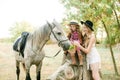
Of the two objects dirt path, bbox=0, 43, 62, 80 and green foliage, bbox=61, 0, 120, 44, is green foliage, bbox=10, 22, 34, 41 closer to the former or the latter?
dirt path, bbox=0, 43, 62, 80

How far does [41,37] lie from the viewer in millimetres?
7355

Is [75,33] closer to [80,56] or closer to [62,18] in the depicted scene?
[80,56]

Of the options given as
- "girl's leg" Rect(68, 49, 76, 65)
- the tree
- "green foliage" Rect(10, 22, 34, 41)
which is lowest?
"girl's leg" Rect(68, 49, 76, 65)

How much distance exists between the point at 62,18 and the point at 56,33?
16.5 ft

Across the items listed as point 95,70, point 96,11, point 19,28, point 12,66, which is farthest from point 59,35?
point 19,28

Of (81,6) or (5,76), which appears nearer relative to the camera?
(81,6)

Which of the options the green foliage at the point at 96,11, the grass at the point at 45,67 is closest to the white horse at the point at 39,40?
the green foliage at the point at 96,11

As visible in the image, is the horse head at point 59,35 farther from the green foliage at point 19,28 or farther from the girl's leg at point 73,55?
the green foliage at point 19,28

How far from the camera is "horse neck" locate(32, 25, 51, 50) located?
7.05 meters

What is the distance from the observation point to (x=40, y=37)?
24.2ft

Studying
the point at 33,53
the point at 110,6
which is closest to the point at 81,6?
the point at 110,6

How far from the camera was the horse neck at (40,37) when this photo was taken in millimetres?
7052

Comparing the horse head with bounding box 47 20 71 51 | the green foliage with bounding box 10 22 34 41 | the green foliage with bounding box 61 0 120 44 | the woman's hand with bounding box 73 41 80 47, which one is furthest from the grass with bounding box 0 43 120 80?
the woman's hand with bounding box 73 41 80 47

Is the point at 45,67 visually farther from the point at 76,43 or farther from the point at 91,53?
the point at 76,43
